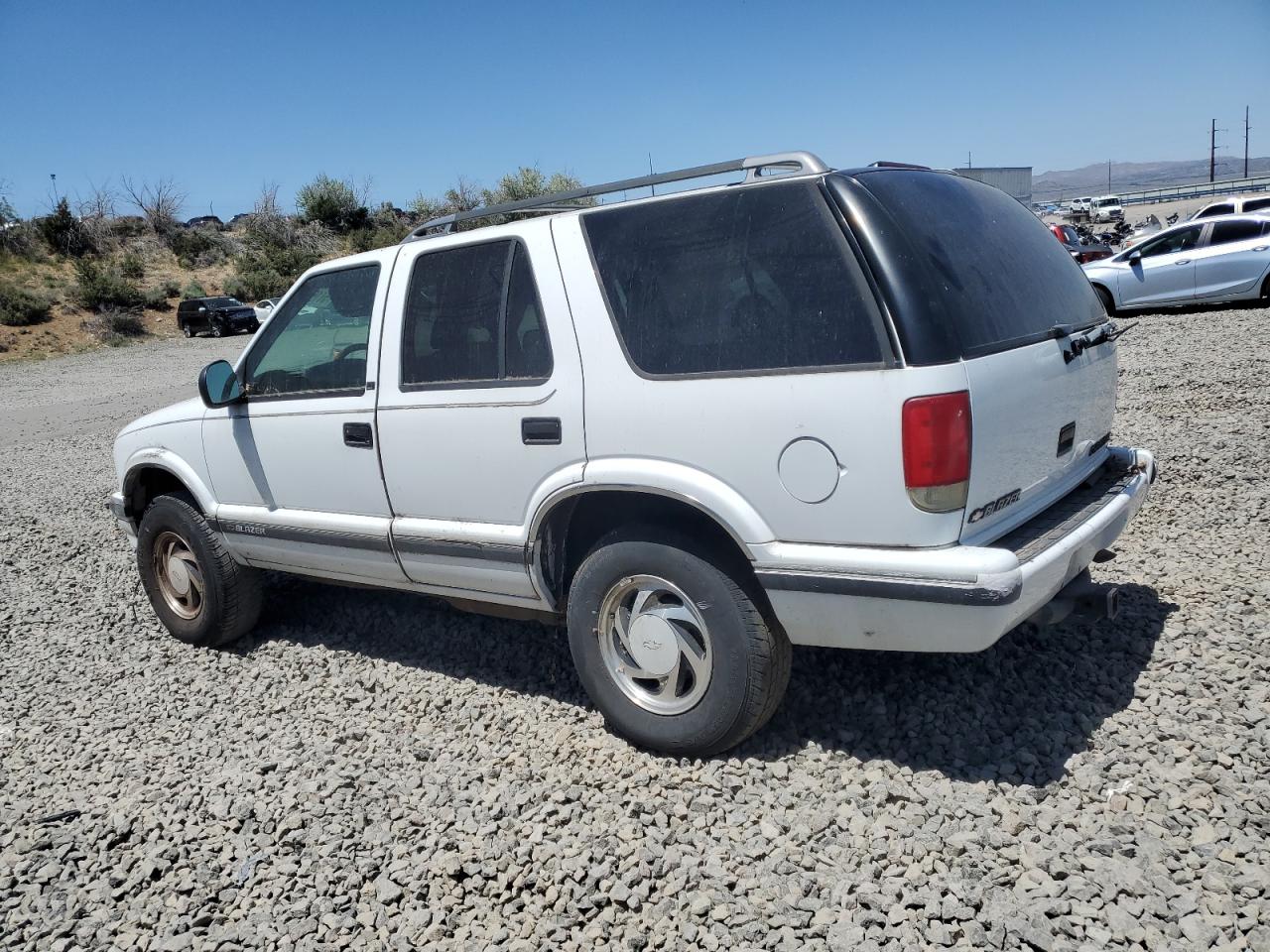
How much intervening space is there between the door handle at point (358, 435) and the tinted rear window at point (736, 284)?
1.27 meters

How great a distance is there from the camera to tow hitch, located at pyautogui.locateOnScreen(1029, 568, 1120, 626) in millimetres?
3148

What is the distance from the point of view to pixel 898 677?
3652 mm

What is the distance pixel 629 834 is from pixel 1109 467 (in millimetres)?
2372

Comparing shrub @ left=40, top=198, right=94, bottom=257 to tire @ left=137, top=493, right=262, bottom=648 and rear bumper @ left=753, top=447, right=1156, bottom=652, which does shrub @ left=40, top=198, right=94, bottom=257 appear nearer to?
tire @ left=137, top=493, right=262, bottom=648

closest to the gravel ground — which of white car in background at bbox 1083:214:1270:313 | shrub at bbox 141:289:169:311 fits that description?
white car in background at bbox 1083:214:1270:313

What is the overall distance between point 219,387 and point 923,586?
130 inches

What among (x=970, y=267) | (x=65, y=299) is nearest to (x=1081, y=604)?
(x=970, y=267)

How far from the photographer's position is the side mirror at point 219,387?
4316mm

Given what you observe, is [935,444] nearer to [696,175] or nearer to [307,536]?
[696,175]

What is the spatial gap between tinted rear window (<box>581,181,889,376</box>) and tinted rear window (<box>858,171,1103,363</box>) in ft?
0.55

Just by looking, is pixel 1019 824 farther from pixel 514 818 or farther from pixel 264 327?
pixel 264 327

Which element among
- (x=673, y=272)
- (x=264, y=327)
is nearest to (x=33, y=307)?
(x=264, y=327)

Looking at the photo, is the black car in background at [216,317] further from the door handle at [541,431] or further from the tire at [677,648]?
the tire at [677,648]

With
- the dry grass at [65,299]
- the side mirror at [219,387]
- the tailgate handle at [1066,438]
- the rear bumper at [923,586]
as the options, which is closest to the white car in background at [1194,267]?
the tailgate handle at [1066,438]
